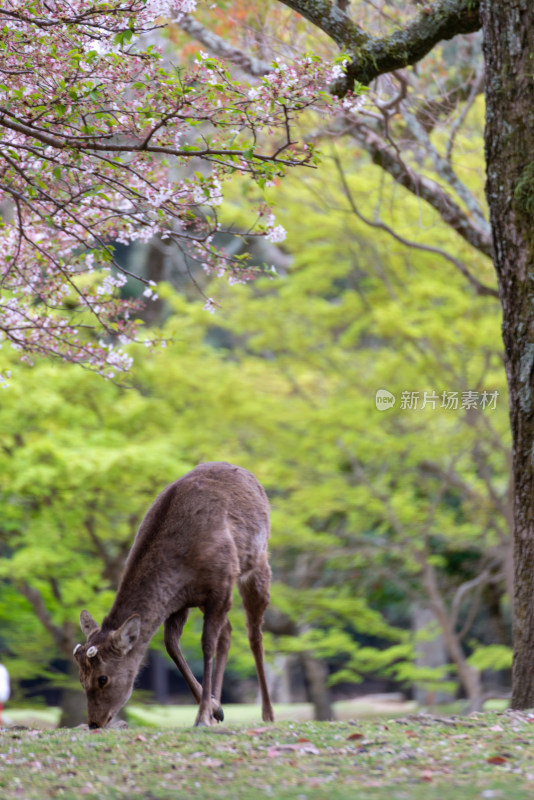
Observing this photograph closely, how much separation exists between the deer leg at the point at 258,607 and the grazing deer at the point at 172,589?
36 cm

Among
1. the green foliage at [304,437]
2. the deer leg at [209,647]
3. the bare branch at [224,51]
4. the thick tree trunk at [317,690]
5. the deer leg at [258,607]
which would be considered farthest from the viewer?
the thick tree trunk at [317,690]

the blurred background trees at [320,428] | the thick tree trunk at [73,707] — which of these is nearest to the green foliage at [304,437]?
the blurred background trees at [320,428]

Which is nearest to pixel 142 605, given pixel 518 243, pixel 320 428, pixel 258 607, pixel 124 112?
pixel 258 607

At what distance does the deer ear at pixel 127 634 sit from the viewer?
524 centimetres

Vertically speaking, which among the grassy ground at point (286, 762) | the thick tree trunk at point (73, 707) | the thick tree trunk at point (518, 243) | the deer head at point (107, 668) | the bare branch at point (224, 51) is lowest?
the thick tree trunk at point (73, 707)

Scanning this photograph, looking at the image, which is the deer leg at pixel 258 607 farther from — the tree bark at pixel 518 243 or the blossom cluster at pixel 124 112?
the blossom cluster at pixel 124 112

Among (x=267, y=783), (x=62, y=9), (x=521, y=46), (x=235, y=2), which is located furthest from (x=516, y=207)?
(x=235, y=2)

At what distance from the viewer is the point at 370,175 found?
49.5ft

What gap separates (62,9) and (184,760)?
13.0 ft

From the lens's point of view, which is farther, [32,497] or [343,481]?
[343,481]

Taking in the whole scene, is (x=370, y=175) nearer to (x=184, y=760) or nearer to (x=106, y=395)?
(x=106, y=395)

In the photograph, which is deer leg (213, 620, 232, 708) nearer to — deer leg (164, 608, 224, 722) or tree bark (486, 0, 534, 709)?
deer leg (164, 608, 224, 722)

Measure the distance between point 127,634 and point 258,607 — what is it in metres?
1.23

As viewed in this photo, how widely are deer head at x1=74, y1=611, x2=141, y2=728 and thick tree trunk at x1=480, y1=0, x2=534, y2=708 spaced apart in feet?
8.16
